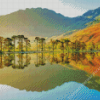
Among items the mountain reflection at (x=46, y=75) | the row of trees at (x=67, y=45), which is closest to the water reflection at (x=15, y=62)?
the mountain reflection at (x=46, y=75)

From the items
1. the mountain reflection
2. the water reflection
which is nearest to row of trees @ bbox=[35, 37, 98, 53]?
the water reflection

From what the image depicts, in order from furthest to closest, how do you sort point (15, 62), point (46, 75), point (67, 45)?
point (67, 45), point (15, 62), point (46, 75)

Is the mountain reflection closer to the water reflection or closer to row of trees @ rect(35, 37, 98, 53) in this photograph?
the water reflection

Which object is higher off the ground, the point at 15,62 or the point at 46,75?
the point at 46,75

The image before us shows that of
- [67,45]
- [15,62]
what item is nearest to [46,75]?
[15,62]

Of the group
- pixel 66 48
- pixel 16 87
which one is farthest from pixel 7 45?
pixel 16 87

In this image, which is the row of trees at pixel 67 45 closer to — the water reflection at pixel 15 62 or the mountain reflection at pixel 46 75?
the water reflection at pixel 15 62

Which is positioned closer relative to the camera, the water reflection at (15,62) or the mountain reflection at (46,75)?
the mountain reflection at (46,75)

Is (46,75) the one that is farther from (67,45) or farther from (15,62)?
(67,45)

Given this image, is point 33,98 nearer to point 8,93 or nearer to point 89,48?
point 8,93

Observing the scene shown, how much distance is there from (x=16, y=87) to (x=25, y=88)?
780mm

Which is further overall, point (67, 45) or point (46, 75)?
point (67, 45)

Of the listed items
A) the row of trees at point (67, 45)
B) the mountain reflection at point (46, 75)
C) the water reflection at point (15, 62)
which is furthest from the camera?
the row of trees at point (67, 45)

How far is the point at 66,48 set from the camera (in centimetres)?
8388
